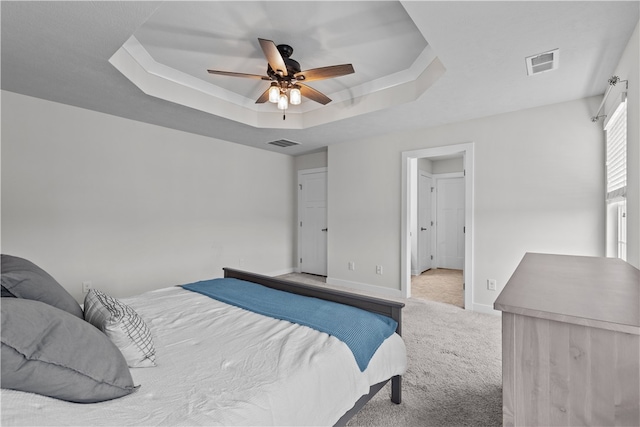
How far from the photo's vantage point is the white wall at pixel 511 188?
117 inches

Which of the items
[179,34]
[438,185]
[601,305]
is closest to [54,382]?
[601,305]

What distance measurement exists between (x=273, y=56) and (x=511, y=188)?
2929mm

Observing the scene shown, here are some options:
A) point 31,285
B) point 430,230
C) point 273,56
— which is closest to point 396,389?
point 31,285

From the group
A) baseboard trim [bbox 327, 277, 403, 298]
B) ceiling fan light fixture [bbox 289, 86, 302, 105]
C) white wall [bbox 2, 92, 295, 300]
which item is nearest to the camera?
ceiling fan light fixture [bbox 289, 86, 302, 105]

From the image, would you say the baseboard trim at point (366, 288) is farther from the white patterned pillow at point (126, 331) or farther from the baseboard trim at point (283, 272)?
the white patterned pillow at point (126, 331)

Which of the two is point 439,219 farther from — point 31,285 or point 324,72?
point 31,285

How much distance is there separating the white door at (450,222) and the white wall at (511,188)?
2560mm

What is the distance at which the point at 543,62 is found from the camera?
7.33ft

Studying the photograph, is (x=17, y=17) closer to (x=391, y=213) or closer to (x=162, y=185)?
(x=162, y=185)

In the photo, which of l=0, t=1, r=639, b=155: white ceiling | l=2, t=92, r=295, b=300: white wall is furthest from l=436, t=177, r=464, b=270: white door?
l=2, t=92, r=295, b=300: white wall

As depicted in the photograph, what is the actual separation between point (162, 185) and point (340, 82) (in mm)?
2666

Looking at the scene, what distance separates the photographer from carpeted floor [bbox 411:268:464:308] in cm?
409

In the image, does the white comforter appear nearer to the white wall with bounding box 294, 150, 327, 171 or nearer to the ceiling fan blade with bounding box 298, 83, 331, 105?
the ceiling fan blade with bounding box 298, 83, 331, 105

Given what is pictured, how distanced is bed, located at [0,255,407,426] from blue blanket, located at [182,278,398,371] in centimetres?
3
